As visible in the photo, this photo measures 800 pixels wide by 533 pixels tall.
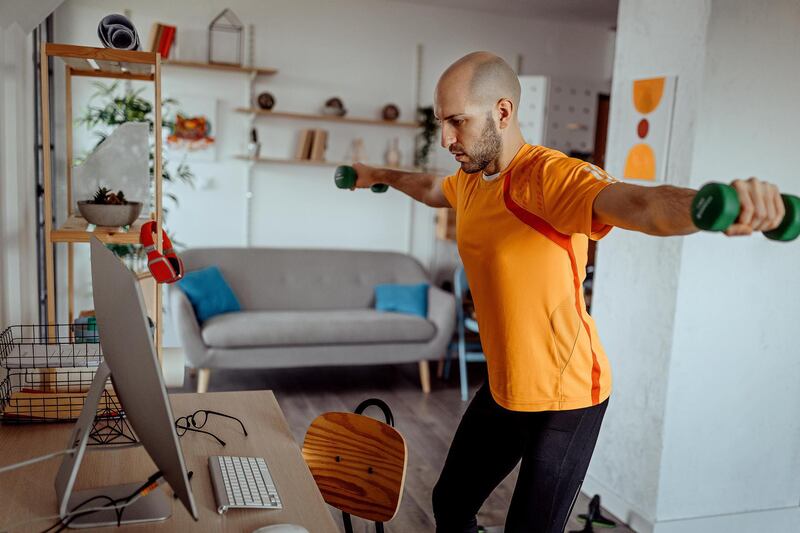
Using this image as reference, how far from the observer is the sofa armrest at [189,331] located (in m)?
4.34

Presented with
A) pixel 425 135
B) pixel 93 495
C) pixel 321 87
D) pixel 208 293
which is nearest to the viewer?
pixel 93 495

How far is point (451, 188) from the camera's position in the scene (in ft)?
7.11

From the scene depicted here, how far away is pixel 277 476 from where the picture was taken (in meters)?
1.49

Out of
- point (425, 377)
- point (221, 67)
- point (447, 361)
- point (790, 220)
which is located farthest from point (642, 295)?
point (221, 67)

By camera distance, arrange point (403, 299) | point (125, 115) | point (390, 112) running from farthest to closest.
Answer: point (390, 112) → point (403, 299) → point (125, 115)

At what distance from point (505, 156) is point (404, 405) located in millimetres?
3015

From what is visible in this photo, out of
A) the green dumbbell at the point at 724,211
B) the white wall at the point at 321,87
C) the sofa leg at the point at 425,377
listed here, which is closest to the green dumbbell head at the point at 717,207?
the green dumbbell at the point at 724,211

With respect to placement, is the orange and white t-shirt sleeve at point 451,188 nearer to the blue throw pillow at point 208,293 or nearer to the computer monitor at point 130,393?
the computer monitor at point 130,393

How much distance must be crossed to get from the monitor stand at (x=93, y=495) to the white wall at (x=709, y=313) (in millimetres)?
2108

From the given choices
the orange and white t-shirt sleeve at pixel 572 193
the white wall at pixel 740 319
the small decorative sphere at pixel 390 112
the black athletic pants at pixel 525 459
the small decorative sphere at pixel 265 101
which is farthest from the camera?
the small decorative sphere at pixel 390 112

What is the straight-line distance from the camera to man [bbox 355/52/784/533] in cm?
167

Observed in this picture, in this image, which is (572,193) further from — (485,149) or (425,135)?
(425,135)

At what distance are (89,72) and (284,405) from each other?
96.4 inches

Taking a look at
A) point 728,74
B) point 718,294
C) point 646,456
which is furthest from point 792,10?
point 646,456
